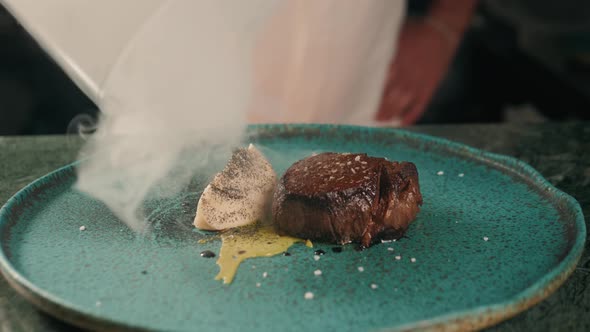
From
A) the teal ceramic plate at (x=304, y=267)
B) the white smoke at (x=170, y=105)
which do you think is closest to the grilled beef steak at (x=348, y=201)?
the teal ceramic plate at (x=304, y=267)

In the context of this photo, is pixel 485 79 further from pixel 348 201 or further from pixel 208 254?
pixel 208 254

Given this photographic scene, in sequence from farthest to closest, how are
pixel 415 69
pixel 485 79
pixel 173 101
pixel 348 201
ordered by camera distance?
pixel 485 79 < pixel 415 69 < pixel 173 101 < pixel 348 201

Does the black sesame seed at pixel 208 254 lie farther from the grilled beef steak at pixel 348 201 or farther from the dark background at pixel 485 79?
the dark background at pixel 485 79

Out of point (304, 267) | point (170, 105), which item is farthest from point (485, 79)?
point (304, 267)

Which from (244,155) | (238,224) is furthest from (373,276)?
(244,155)

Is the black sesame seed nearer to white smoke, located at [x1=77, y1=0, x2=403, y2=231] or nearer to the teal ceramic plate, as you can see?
the teal ceramic plate

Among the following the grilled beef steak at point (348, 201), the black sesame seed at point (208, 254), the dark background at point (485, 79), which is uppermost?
the grilled beef steak at point (348, 201)

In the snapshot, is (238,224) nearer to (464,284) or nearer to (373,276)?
(373,276)
